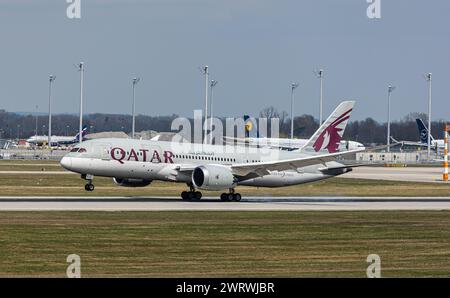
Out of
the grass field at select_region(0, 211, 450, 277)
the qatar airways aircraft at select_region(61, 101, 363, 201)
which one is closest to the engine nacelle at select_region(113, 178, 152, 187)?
the qatar airways aircraft at select_region(61, 101, 363, 201)

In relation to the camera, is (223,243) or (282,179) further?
(282,179)

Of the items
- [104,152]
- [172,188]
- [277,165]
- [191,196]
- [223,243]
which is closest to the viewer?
[223,243]

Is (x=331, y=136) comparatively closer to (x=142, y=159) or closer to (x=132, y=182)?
(x=132, y=182)

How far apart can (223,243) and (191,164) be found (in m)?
27.0

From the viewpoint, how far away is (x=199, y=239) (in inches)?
1524

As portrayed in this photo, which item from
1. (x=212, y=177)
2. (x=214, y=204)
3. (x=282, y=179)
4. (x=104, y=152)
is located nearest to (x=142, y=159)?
(x=104, y=152)

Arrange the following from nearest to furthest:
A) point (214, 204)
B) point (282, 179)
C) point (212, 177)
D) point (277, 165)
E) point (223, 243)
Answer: point (223, 243), point (214, 204), point (212, 177), point (277, 165), point (282, 179)

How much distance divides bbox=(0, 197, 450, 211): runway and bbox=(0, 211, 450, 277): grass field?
12.3 ft

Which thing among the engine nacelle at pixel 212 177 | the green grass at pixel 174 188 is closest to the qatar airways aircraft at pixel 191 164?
the engine nacelle at pixel 212 177

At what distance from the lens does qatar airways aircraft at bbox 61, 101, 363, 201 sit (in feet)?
206

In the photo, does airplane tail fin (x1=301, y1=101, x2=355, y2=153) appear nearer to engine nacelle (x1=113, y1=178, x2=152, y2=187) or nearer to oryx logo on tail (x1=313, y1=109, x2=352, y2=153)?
oryx logo on tail (x1=313, y1=109, x2=352, y2=153)

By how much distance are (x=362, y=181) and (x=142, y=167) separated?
37.8m

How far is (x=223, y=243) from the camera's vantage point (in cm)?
3759
